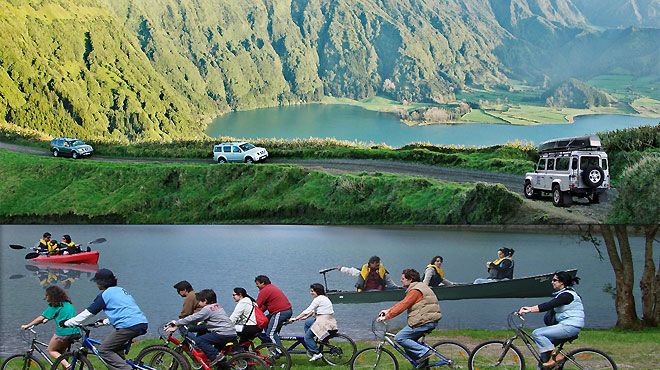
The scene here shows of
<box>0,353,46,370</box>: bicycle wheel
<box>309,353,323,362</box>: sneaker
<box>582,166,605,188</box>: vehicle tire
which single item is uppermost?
<box>582,166,605,188</box>: vehicle tire

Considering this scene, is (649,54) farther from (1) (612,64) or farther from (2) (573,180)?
(2) (573,180)

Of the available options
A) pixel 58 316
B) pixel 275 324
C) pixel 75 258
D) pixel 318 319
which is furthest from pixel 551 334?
pixel 75 258

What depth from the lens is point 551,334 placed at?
9.58 metres

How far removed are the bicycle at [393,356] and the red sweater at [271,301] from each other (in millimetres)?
1463

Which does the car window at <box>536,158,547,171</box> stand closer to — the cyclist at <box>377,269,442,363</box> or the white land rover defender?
the white land rover defender

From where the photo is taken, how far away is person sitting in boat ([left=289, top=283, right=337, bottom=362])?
38.8 feet

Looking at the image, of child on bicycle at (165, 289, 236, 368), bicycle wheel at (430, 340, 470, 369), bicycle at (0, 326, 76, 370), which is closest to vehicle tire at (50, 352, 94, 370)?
bicycle at (0, 326, 76, 370)

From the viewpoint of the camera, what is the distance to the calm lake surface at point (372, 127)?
1350 centimetres

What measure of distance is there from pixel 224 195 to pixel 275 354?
2669 millimetres

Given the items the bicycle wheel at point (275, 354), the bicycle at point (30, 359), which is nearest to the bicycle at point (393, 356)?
the bicycle wheel at point (275, 354)

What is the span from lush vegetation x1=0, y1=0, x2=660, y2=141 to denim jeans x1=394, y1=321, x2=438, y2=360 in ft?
16.7

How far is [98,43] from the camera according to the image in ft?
48.2

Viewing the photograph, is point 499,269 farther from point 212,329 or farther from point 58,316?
point 58,316

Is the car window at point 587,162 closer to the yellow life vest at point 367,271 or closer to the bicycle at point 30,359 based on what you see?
the yellow life vest at point 367,271
